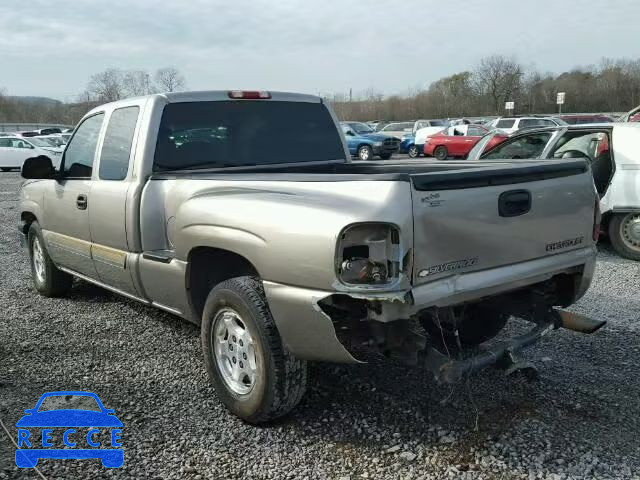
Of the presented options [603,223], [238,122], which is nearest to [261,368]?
[238,122]

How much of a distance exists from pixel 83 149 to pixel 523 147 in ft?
20.4

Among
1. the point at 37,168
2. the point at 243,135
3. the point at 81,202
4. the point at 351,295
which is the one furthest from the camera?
the point at 37,168

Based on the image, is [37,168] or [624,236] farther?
[624,236]

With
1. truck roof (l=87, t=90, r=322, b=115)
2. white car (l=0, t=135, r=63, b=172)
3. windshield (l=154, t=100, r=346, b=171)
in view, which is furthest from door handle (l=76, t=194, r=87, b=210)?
white car (l=0, t=135, r=63, b=172)

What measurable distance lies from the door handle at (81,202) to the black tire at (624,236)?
6147 millimetres

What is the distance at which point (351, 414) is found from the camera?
3.58 meters

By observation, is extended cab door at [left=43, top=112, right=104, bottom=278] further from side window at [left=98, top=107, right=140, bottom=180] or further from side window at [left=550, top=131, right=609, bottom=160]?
side window at [left=550, top=131, right=609, bottom=160]

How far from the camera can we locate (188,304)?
154 inches

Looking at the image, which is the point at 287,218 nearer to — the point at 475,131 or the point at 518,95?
the point at 475,131

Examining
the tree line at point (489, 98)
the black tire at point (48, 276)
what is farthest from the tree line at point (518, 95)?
the black tire at point (48, 276)

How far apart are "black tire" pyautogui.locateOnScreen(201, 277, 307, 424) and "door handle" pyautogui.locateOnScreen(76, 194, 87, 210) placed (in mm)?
1993

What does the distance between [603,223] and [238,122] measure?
207 inches

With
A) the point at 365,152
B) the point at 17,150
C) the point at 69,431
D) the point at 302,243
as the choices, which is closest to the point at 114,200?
the point at 69,431

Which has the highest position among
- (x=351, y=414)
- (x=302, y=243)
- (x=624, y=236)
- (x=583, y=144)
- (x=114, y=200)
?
(x=583, y=144)
